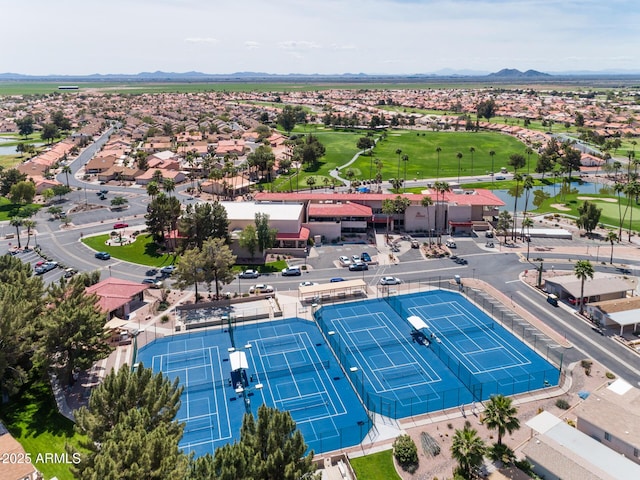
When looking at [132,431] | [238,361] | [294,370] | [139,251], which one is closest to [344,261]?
[294,370]

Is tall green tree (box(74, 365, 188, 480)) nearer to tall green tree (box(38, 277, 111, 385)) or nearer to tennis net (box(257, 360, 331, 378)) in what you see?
tall green tree (box(38, 277, 111, 385))


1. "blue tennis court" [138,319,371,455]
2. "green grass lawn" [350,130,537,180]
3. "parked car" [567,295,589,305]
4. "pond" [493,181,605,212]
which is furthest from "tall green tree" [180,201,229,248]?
"green grass lawn" [350,130,537,180]

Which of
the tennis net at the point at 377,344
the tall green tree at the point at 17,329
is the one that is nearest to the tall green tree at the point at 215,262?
the tall green tree at the point at 17,329

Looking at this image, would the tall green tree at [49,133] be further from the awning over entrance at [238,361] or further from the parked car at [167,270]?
the awning over entrance at [238,361]

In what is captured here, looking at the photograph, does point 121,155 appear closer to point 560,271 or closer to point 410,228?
point 410,228

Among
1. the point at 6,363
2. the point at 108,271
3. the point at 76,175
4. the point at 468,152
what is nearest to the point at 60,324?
the point at 6,363
